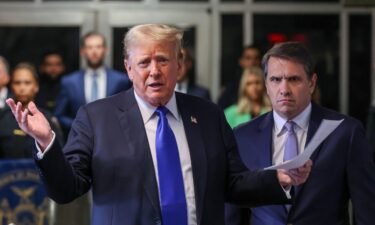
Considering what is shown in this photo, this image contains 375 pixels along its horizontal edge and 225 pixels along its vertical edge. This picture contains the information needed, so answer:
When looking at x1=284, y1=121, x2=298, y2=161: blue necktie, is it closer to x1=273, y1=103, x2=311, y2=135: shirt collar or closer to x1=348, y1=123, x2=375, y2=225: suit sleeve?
x1=273, y1=103, x2=311, y2=135: shirt collar

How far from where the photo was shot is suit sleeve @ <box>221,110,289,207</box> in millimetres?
4199

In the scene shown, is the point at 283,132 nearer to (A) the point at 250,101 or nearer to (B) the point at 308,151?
(B) the point at 308,151

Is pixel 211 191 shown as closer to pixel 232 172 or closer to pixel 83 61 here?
pixel 232 172

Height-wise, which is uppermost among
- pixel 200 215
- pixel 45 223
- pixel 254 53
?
pixel 254 53

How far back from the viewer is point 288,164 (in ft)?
13.3

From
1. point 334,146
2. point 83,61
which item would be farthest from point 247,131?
point 83,61

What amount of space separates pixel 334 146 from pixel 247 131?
53 cm

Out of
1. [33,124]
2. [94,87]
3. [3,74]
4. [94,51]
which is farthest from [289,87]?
[94,51]

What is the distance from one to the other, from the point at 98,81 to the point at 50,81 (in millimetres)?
1017

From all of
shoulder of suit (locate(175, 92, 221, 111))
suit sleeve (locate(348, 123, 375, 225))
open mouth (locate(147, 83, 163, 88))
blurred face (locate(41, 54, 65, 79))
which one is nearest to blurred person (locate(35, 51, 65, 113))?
blurred face (locate(41, 54, 65, 79))

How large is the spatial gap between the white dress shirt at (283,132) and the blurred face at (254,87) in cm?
344

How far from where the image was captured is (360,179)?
4680 mm

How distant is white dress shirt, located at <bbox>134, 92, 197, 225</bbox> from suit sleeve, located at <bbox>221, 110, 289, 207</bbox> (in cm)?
23

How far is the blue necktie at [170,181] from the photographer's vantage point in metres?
3.98
